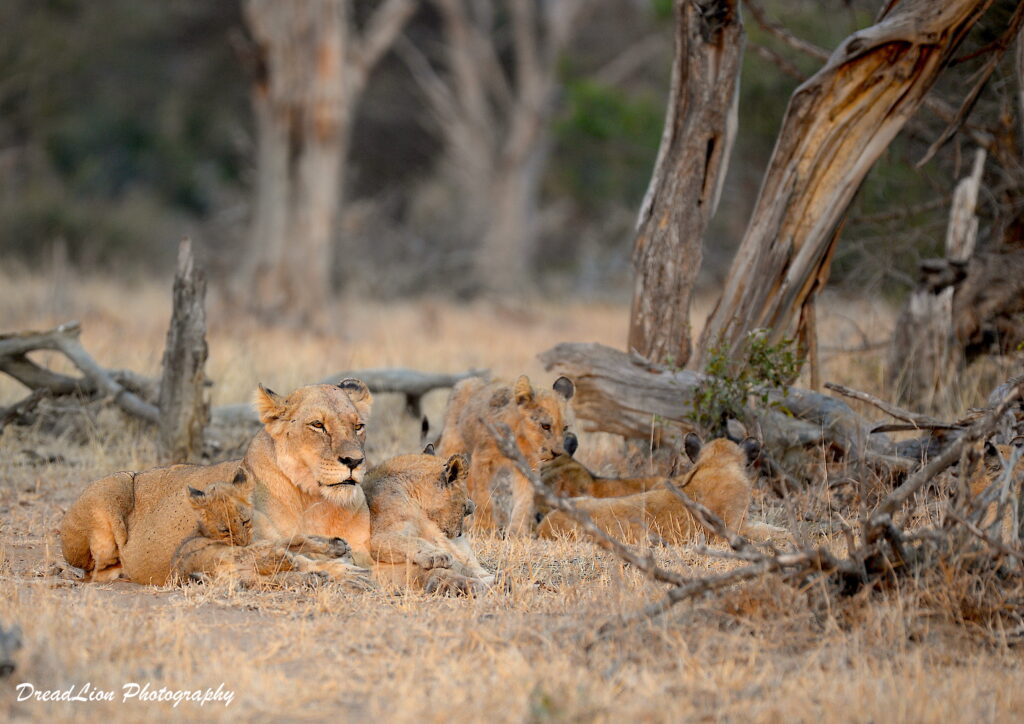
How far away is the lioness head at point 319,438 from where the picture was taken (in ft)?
17.7

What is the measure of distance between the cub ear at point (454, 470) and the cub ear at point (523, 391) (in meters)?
1.22

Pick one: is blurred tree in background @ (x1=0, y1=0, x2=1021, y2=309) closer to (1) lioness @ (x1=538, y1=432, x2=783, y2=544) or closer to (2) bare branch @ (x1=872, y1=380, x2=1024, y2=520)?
(1) lioness @ (x1=538, y1=432, x2=783, y2=544)

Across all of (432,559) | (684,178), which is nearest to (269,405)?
(432,559)

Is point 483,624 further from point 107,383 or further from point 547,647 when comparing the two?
point 107,383

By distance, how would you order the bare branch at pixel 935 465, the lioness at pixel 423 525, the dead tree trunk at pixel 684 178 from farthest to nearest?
the dead tree trunk at pixel 684 178 → the lioness at pixel 423 525 → the bare branch at pixel 935 465

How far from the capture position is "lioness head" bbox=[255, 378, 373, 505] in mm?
5387

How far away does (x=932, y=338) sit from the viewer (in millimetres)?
9273

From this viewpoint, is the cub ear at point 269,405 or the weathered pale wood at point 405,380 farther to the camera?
the weathered pale wood at point 405,380

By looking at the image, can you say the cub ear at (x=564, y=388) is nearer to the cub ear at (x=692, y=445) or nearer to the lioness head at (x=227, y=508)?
the cub ear at (x=692, y=445)

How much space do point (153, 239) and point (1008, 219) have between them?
1930 centimetres

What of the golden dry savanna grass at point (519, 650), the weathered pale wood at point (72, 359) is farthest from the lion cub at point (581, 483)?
the weathered pale wood at point (72, 359)

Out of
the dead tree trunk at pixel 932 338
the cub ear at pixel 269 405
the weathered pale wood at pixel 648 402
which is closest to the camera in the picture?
the cub ear at pixel 269 405

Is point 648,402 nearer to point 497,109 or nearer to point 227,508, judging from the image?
point 227,508

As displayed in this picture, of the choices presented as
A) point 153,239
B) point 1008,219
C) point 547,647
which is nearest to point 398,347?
point 1008,219
